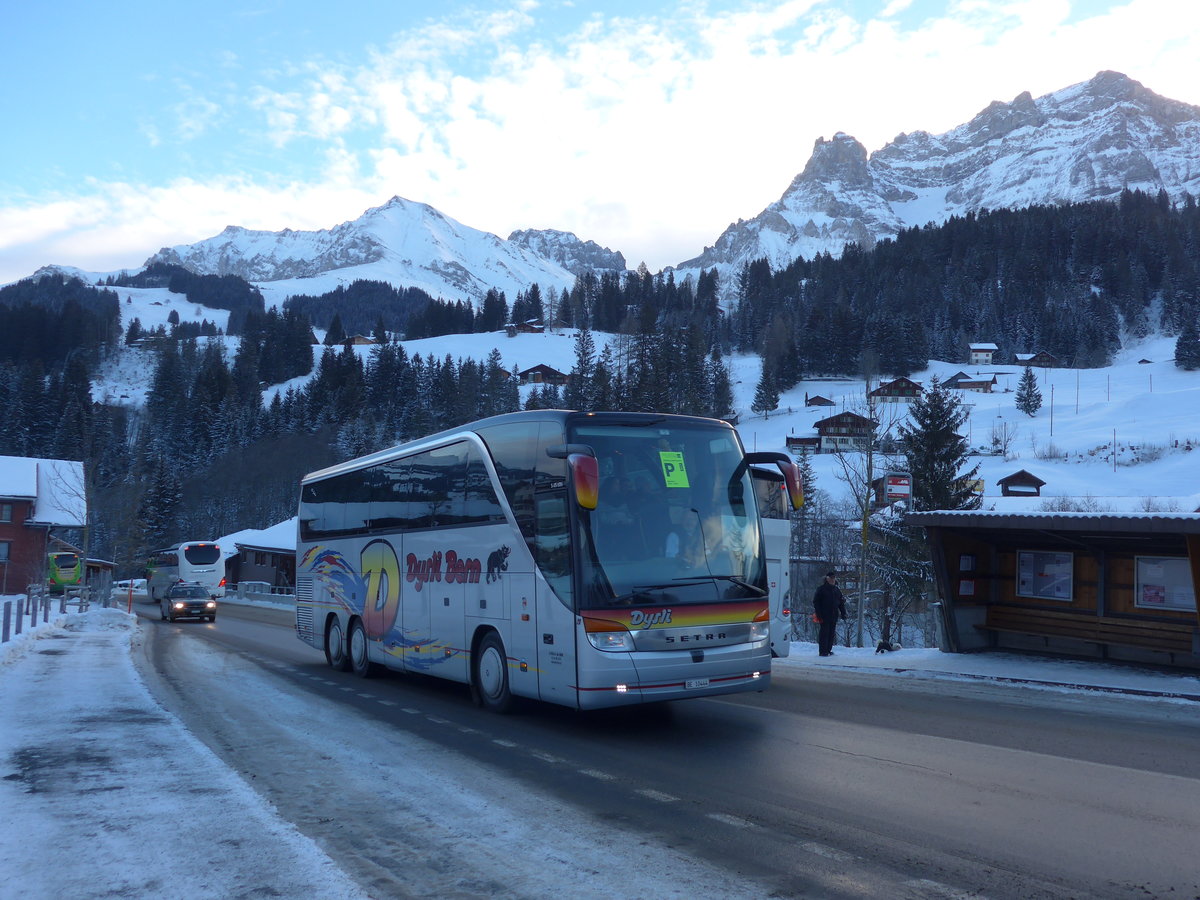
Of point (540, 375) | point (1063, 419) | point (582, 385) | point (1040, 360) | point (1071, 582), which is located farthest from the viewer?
point (540, 375)

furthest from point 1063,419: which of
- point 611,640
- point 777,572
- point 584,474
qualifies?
point 584,474

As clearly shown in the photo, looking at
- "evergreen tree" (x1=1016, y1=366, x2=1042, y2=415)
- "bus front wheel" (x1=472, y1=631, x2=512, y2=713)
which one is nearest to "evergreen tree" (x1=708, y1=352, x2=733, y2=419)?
"evergreen tree" (x1=1016, y1=366, x2=1042, y2=415)

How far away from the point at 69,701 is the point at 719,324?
176m

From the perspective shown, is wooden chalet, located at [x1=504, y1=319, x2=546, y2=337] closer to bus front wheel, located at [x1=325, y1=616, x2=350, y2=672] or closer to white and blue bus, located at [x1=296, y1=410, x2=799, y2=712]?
bus front wheel, located at [x1=325, y1=616, x2=350, y2=672]

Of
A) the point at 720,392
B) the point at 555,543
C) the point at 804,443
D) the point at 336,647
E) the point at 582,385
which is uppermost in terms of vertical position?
the point at 720,392

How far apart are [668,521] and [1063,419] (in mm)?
100592

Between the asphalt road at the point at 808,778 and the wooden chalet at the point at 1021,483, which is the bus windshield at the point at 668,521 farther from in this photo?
the wooden chalet at the point at 1021,483

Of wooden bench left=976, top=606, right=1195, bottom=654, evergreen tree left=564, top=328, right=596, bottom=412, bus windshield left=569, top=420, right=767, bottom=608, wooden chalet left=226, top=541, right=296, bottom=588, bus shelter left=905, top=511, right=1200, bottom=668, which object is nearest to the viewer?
bus windshield left=569, top=420, right=767, bottom=608

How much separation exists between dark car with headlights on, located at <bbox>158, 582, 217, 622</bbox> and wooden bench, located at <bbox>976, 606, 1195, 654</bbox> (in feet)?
103

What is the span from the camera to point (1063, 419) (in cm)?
9781

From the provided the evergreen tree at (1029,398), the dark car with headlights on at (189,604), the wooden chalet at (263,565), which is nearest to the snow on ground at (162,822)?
the dark car with headlights on at (189,604)

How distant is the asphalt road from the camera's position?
5461 mm

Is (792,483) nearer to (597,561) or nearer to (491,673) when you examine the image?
(597,561)

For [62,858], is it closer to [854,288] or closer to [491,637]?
[491,637]
